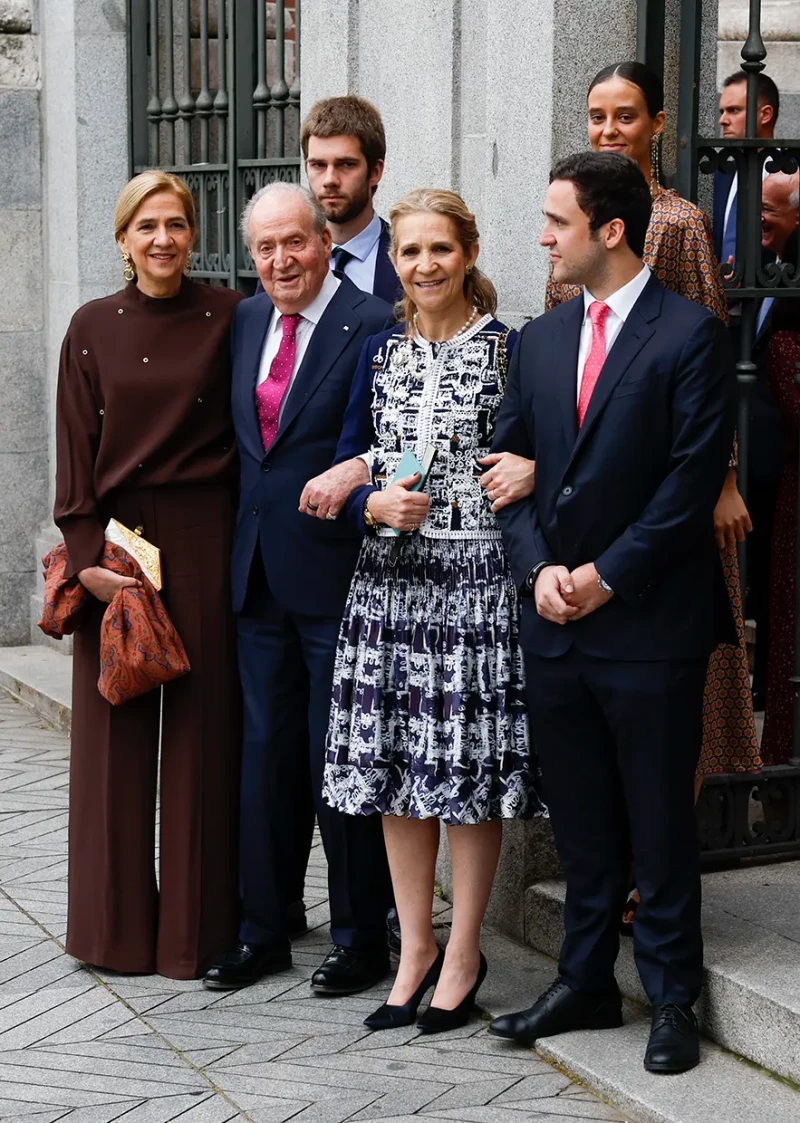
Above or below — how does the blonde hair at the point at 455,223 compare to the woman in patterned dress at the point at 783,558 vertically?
above

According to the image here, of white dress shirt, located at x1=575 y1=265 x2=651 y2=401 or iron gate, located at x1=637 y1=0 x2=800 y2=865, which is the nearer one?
white dress shirt, located at x1=575 y1=265 x2=651 y2=401

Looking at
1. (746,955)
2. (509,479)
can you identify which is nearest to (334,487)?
(509,479)

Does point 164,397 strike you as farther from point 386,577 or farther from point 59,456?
point 386,577

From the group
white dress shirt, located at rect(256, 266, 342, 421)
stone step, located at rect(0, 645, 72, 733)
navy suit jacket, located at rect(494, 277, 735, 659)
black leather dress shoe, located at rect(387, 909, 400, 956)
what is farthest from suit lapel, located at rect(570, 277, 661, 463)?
stone step, located at rect(0, 645, 72, 733)

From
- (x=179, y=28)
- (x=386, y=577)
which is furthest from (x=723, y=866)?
(x=179, y=28)

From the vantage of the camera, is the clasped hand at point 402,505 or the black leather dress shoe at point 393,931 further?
the black leather dress shoe at point 393,931

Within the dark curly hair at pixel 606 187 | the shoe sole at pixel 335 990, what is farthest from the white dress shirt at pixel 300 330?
the shoe sole at pixel 335 990

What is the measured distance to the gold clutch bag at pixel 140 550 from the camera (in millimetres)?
5016

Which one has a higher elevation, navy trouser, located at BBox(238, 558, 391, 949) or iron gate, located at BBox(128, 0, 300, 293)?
iron gate, located at BBox(128, 0, 300, 293)

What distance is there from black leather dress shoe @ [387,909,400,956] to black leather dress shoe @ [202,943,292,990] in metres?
0.32

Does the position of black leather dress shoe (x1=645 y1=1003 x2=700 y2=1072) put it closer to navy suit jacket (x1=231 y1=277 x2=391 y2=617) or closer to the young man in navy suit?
navy suit jacket (x1=231 y1=277 x2=391 y2=617)

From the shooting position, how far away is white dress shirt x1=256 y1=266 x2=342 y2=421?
4949 millimetres

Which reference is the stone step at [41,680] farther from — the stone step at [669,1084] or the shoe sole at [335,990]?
the stone step at [669,1084]

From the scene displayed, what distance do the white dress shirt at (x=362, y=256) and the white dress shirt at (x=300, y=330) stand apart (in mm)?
501
